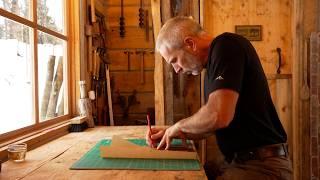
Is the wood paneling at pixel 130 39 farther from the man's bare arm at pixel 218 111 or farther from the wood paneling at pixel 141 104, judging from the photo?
the man's bare arm at pixel 218 111

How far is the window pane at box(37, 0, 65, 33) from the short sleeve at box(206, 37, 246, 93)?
142cm

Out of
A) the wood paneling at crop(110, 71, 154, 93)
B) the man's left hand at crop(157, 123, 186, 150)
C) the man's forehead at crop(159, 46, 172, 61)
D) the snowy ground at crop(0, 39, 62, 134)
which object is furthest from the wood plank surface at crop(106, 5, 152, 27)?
the man's left hand at crop(157, 123, 186, 150)

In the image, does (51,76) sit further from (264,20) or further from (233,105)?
(264,20)

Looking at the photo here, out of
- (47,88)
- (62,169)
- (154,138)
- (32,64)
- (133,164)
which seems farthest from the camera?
(47,88)

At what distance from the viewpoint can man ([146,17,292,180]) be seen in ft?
5.11

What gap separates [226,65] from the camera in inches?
60.9

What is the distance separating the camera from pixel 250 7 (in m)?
3.17

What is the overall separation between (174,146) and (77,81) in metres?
1.39

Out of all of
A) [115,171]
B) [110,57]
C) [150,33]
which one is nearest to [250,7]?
[150,33]

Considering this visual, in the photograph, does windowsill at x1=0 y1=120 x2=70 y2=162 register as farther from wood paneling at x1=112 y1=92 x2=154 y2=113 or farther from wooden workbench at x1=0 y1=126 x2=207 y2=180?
wood paneling at x1=112 y1=92 x2=154 y2=113

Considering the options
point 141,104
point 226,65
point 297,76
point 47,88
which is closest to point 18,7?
point 47,88

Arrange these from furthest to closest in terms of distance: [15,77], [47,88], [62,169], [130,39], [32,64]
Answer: [130,39] → [47,88] → [32,64] → [15,77] → [62,169]

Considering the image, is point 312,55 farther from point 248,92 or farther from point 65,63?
point 65,63

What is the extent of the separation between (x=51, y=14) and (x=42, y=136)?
1.02 meters
